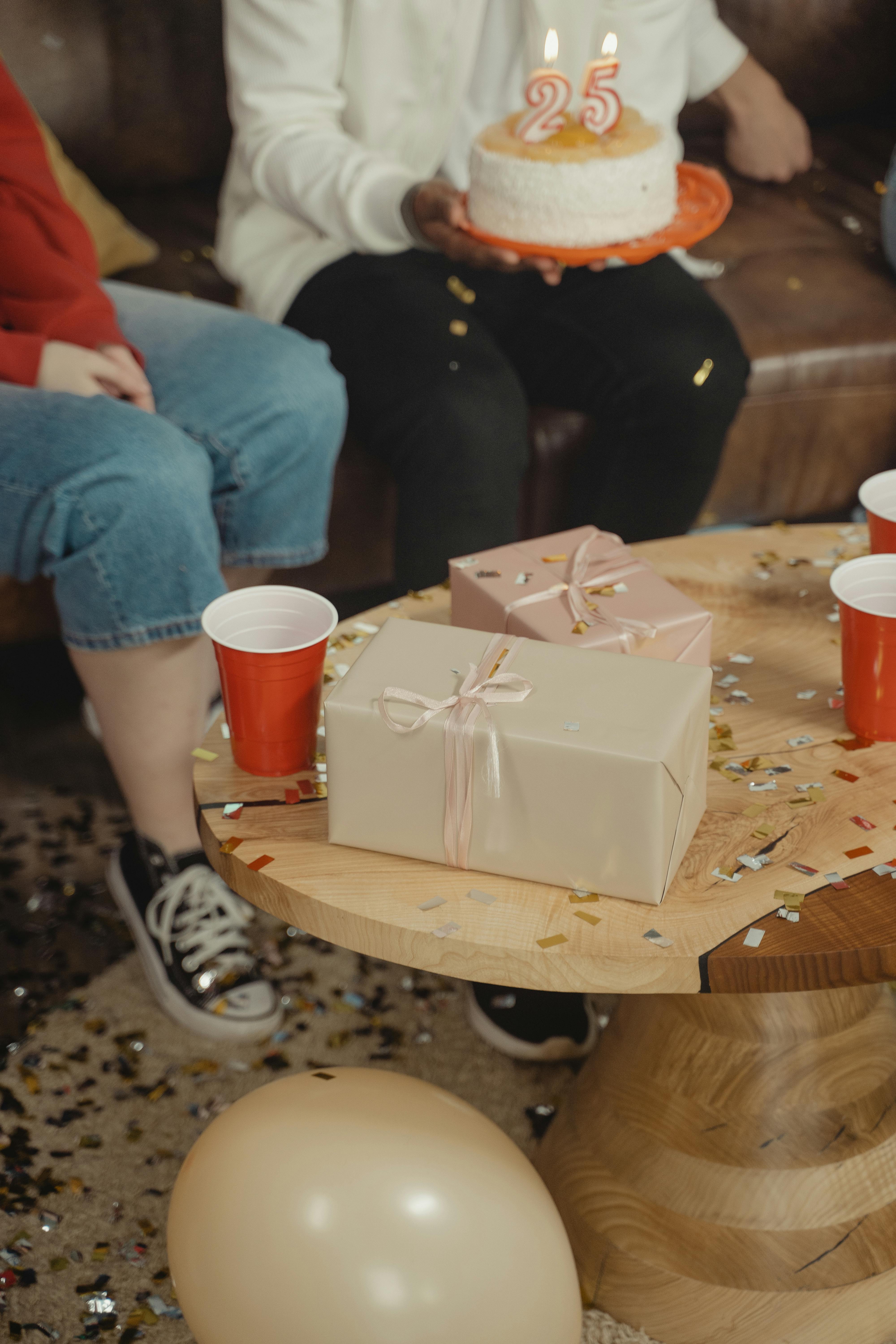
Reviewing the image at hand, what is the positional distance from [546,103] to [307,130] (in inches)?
14.8

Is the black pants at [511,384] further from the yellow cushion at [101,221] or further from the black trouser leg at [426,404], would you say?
the yellow cushion at [101,221]

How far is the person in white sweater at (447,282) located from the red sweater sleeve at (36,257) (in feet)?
1.07

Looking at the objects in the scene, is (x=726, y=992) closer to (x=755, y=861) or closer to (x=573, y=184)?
(x=755, y=861)

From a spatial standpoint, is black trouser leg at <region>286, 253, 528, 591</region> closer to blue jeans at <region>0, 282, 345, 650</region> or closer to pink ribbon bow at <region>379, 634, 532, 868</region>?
blue jeans at <region>0, 282, 345, 650</region>

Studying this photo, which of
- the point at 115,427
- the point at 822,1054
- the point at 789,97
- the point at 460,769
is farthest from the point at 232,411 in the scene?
the point at 789,97

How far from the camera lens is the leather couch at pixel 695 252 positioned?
167 cm

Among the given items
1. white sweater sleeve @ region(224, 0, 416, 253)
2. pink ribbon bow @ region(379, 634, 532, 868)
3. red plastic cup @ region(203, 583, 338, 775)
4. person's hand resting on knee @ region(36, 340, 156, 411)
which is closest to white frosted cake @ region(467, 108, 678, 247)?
white sweater sleeve @ region(224, 0, 416, 253)

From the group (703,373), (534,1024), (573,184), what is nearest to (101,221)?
(573,184)

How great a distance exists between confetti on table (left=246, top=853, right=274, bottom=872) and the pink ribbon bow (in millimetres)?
114

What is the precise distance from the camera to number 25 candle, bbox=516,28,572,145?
1304 millimetres

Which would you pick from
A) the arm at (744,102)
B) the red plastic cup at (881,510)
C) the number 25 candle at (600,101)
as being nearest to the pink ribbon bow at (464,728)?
the red plastic cup at (881,510)

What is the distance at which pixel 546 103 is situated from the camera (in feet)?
4.32

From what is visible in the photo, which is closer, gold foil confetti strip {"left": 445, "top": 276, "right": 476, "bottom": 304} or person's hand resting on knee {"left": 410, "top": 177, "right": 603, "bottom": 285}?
person's hand resting on knee {"left": 410, "top": 177, "right": 603, "bottom": 285}

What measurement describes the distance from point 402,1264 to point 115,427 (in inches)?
31.6
